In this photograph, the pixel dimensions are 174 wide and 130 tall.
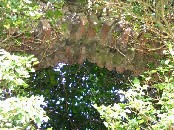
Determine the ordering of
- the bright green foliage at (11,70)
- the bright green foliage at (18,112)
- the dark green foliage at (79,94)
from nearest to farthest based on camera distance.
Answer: the bright green foliage at (18,112) → the bright green foliage at (11,70) → the dark green foliage at (79,94)

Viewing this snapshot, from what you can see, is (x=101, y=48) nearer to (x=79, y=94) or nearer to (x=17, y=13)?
(x=17, y=13)

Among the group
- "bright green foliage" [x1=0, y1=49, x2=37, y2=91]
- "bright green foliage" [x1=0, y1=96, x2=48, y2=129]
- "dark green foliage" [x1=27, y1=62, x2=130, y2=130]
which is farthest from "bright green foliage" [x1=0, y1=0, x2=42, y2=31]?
"dark green foliage" [x1=27, y1=62, x2=130, y2=130]

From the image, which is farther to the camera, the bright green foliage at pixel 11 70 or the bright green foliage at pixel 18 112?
the bright green foliage at pixel 11 70

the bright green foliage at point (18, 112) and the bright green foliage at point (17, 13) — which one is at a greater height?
the bright green foliage at point (17, 13)

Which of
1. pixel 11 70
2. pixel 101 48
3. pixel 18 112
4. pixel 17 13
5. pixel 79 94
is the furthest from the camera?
pixel 79 94

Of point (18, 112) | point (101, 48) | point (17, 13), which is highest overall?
point (101, 48)

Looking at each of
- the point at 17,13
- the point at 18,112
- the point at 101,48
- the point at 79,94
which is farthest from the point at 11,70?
the point at 79,94

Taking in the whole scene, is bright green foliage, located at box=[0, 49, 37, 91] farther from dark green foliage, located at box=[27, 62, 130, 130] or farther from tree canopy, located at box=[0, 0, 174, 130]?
dark green foliage, located at box=[27, 62, 130, 130]

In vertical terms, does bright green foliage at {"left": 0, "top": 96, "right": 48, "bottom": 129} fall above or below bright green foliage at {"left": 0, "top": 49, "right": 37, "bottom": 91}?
below

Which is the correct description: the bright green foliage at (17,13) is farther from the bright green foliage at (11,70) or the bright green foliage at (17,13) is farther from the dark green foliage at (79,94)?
the dark green foliage at (79,94)

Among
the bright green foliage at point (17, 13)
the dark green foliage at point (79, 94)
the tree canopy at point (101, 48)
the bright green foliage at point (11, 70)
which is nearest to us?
the bright green foliage at point (11, 70)

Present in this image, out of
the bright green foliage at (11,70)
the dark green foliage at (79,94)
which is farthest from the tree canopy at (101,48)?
→ the dark green foliage at (79,94)

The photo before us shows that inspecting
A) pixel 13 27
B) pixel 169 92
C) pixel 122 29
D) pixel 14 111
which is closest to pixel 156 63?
pixel 122 29

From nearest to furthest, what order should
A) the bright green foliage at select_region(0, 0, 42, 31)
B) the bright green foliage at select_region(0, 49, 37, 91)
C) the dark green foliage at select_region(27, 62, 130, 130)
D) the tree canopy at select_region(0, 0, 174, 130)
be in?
the bright green foliage at select_region(0, 49, 37, 91), the tree canopy at select_region(0, 0, 174, 130), the bright green foliage at select_region(0, 0, 42, 31), the dark green foliage at select_region(27, 62, 130, 130)
